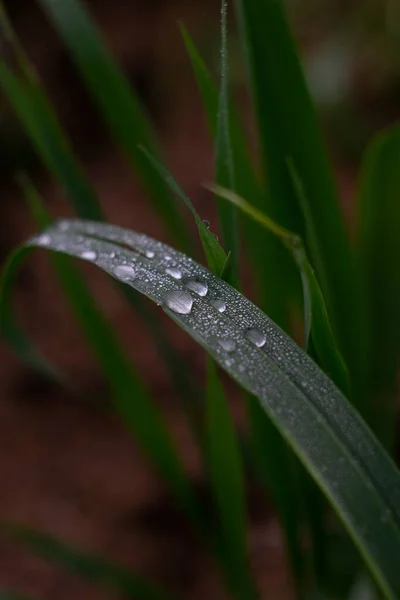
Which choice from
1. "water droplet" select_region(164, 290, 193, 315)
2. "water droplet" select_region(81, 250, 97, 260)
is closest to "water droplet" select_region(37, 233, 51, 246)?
"water droplet" select_region(81, 250, 97, 260)

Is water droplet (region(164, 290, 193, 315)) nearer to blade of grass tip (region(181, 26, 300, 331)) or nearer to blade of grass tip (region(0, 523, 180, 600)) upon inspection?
blade of grass tip (region(181, 26, 300, 331))

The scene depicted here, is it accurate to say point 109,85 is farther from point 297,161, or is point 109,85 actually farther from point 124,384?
point 124,384

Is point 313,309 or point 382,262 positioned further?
point 382,262

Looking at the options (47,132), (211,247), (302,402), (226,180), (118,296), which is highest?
(118,296)

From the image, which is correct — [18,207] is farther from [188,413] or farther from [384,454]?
[384,454]

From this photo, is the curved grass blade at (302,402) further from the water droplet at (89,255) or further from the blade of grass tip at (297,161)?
the blade of grass tip at (297,161)

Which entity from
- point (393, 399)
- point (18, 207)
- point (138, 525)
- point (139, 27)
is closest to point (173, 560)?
point (138, 525)

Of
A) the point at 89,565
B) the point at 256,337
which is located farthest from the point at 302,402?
the point at 89,565
